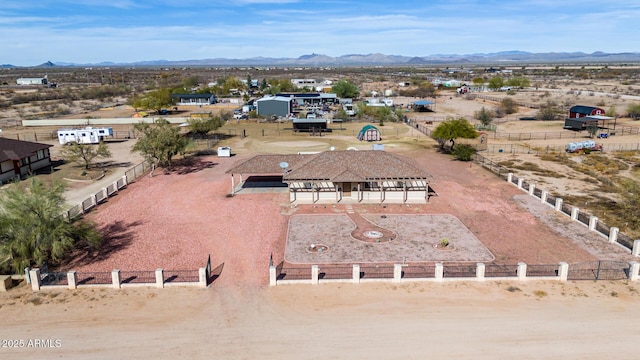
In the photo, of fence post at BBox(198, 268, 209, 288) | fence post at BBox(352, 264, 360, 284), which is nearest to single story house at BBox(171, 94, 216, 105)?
fence post at BBox(198, 268, 209, 288)

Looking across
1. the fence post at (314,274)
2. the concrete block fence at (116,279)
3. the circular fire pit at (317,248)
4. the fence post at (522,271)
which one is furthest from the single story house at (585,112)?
the concrete block fence at (116,279)

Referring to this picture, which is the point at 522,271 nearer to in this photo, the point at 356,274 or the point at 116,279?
the point at 356,274

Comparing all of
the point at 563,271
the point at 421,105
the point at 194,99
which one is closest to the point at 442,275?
the point at 563,271

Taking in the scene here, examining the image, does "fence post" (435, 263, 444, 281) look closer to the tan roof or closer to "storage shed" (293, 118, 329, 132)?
the tan roof

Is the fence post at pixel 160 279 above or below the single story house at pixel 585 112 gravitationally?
below

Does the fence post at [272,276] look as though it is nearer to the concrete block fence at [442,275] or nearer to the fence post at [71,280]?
the concrete block fence at [442,275]

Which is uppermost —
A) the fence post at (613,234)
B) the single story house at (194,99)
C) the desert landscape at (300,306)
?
the single story house at (194,99)
